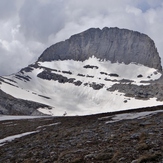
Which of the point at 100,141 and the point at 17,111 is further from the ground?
the point at 17,111

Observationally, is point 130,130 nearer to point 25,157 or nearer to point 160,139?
point 160,139

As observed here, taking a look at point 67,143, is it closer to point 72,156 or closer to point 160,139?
point 72,156

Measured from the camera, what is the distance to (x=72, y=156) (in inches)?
599

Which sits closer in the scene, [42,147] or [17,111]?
[42,147]

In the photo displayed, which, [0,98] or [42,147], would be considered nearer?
[42,147]

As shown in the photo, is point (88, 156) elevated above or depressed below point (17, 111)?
below

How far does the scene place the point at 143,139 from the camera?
1576 centimetres

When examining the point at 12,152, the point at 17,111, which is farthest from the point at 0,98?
the point at 12,152

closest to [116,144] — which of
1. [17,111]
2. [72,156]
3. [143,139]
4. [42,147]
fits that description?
[143,139]

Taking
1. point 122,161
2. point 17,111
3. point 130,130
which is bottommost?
point 122,161

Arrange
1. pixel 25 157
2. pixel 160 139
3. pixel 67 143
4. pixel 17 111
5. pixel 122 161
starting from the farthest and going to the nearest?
pixel 17 111
pixel 67 143
pixel 25 157
pixel 160 139
pixel 122 161

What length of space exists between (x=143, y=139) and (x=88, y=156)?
3.45 metres

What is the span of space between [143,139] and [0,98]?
184 meters

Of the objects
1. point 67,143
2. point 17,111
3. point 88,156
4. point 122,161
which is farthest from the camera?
point 17,111
